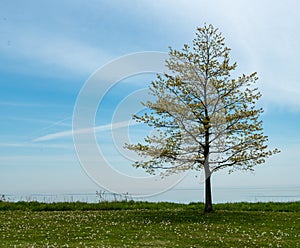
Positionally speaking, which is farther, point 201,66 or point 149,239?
point 201,66

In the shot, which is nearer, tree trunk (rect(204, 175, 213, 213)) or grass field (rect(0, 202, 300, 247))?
grass field (rect(0, 202, 300, 247))

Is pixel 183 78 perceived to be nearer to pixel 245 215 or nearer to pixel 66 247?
pixel 245 215

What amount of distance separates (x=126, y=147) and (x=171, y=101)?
12.1ft

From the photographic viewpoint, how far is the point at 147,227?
17.8 metres

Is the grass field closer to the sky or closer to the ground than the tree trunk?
closer to the ground

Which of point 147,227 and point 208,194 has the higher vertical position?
point 208,194

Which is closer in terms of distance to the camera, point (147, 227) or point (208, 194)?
point (147, 227)

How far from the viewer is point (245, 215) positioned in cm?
2214

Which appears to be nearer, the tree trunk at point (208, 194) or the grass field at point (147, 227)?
the grass field at point (147, 227)

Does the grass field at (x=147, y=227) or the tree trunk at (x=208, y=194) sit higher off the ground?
the tree trunk at (x=208, y=194)

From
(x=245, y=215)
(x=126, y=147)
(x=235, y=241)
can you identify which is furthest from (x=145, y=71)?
(x=235, y=241)

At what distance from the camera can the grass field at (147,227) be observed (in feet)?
48.0

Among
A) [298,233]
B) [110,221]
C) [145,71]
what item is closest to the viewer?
[298,233]

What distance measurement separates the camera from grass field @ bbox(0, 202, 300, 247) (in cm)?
1463
